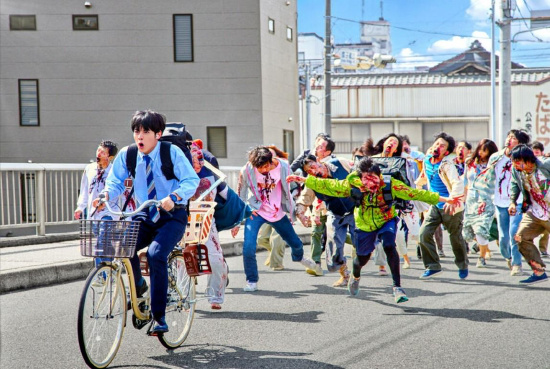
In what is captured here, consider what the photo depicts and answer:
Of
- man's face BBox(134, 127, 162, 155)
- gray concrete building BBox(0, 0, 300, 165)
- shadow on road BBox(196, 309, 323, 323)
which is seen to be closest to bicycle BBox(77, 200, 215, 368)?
man's face BBox(134, 127, 162, 155)

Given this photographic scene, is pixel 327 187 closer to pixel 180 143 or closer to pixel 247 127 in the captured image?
pixel 180 143

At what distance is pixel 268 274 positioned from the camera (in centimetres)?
1041

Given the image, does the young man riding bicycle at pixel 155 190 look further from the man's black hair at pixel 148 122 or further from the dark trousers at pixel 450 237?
the dark trousers at pixel 450 237

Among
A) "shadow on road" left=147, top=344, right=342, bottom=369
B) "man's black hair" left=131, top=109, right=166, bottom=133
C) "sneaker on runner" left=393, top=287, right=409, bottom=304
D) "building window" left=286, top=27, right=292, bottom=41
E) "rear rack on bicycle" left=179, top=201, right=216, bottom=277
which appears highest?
"building window" left=286, top=27, right=292, bottom=41

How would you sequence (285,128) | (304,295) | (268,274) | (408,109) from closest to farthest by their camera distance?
(304,295) → (268,274) → (285,128) → (408,109)

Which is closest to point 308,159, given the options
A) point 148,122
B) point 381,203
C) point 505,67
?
point 381,203

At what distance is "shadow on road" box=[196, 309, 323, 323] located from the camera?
23.4 ft

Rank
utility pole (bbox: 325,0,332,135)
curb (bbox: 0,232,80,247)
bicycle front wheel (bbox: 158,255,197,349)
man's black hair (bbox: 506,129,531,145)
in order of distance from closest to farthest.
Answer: bicycle front wheel (bbox: 158,255,197,349), man's black hair (bbox: 506,129,531,145), curb (bbox: 0,232,80,247), utility pole (bbox: 325,0,332,135)

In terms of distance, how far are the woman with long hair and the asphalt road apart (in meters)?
1.63

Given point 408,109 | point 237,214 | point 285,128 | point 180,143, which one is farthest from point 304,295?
point 408,109

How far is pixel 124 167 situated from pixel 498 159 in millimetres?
6585

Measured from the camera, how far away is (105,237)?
4.89 metres

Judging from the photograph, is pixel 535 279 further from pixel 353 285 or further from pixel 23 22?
pixel 23 22

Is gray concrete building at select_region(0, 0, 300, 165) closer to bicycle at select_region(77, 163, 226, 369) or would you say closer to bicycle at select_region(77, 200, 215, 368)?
bicycle at select_region(77, 163, 226, 369)
